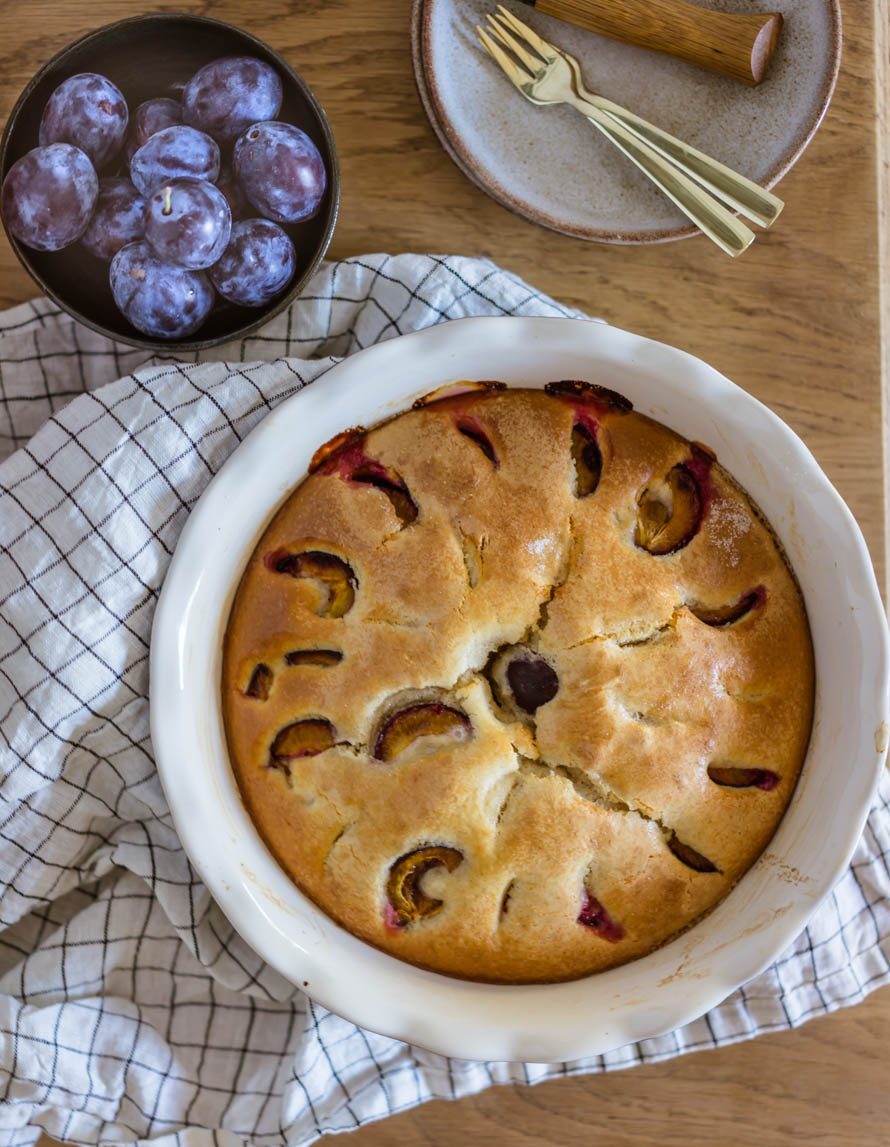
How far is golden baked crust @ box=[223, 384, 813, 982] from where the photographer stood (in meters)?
1.07

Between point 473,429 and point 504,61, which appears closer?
point 473,429

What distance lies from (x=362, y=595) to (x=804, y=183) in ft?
2.45

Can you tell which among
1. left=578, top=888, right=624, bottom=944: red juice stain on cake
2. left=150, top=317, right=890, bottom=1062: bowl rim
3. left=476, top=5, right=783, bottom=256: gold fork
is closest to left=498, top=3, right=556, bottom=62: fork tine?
left=476, top=5, right=783, bottom=256: gold fork

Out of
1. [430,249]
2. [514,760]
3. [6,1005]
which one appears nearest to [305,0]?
[430,249]

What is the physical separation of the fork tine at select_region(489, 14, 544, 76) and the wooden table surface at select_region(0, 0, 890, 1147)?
0.38 feet

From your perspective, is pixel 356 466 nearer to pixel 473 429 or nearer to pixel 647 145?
pixel 473 429

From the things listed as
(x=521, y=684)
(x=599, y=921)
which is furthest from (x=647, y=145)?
(x=599, y=921)

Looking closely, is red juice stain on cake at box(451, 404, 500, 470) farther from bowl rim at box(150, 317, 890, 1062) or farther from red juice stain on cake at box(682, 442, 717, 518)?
red juice stain on cake at box(682, 442, 717, 518)

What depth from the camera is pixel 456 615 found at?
1078 mm

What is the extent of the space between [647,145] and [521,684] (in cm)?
62

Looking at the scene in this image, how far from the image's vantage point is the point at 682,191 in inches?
47.7

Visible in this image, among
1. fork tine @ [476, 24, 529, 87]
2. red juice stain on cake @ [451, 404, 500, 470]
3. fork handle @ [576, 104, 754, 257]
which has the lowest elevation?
red juice stain on cake @ [451, 404, 500, 470]

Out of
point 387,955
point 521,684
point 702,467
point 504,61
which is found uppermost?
point 504,61

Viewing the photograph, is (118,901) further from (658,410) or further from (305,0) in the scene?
(305,0)
